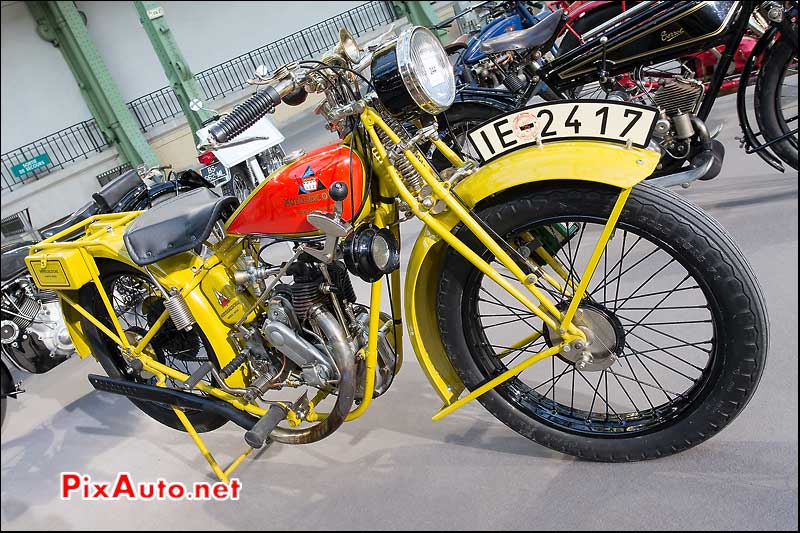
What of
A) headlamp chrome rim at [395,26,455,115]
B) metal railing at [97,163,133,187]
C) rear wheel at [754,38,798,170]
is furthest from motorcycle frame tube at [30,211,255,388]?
rear wheel at [754,38,798,170]

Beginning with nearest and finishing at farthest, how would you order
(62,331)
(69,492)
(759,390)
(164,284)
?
(69,492) < (759,390) < (164,284) < (62,331)

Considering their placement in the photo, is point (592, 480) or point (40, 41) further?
point (40, 41)

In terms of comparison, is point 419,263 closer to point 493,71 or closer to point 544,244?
point 544,244

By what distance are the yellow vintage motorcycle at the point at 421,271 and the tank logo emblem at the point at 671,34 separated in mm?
1403

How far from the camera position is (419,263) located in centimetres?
158

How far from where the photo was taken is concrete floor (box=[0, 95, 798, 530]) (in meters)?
1.37

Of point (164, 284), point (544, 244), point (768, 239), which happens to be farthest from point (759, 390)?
point (164, 284)

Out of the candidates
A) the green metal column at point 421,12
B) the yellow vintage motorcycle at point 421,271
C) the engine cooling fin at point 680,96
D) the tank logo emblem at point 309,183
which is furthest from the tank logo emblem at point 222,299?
the green metal column at point 421,12

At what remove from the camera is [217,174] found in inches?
163

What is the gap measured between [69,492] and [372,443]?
865 mm

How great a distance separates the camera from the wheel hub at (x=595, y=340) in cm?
151

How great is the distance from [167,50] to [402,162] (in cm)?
310

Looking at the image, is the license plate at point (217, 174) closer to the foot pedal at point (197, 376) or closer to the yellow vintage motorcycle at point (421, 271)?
the yellow vintage motorcycle at point (421, 271)

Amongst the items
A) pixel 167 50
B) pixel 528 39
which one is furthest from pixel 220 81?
pixel 528 39
